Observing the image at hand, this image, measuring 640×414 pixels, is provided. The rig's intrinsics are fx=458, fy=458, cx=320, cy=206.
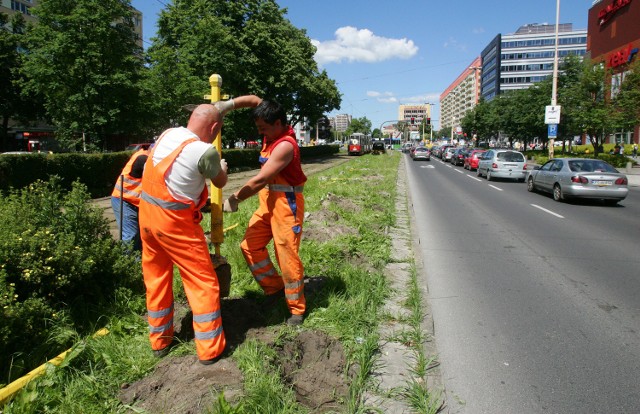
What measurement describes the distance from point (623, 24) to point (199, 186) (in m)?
59.1

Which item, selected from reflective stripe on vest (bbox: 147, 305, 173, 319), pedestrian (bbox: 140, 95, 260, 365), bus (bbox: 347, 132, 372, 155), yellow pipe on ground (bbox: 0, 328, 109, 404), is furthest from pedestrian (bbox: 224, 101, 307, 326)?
bus (bbox: 347, 132, 372, 155)

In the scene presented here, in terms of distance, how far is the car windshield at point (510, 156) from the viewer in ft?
71.4

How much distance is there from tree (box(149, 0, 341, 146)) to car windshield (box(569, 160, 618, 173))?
15.8m

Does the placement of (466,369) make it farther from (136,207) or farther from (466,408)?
(136,207)

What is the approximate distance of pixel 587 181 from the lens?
13.4m

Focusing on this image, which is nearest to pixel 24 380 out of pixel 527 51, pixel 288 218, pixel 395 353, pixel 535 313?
pixel 288 218

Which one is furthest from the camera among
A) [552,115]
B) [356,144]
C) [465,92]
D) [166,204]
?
[465,92]

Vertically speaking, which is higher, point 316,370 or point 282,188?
point 282,188

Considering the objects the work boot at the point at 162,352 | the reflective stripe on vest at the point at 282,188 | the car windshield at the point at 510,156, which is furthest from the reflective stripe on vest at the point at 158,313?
the car windshield at the point at 510,156

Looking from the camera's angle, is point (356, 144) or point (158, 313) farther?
point (356, 144)

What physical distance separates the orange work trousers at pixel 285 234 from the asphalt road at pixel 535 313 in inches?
52.0

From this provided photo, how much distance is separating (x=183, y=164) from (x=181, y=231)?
453mm

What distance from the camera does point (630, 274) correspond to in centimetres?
621

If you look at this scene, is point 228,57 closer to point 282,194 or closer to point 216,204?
point 216,204
